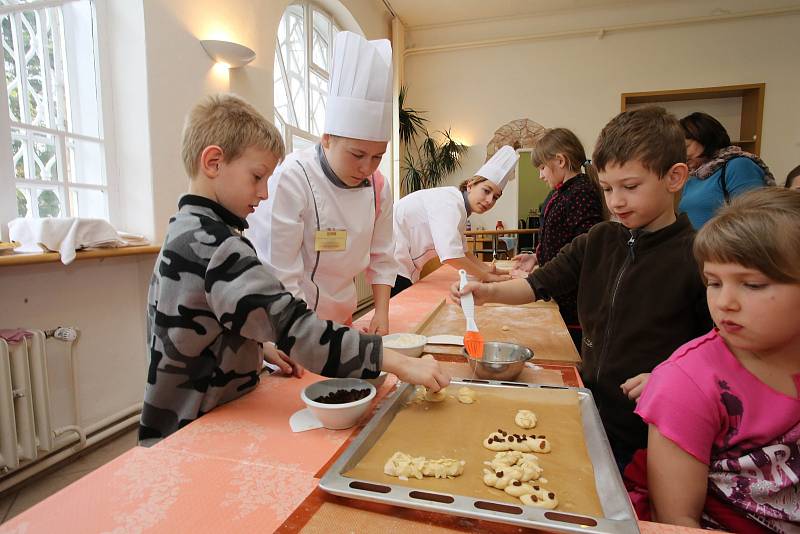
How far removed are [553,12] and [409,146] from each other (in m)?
2.59

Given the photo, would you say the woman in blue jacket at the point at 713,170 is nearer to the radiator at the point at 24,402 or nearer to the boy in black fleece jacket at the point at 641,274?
the boy in black fleece jacket at the point at 641,274

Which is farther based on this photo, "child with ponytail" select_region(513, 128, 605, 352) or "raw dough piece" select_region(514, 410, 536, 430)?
"child with ponytail" select_region(513, 128, 605, 352)

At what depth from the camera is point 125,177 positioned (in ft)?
Answer: 8.47

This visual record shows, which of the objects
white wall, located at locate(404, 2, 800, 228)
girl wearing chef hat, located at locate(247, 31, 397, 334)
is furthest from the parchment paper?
white wall, located at locate(404, 2, 800, 228)

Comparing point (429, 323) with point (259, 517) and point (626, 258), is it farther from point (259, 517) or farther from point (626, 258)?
point (259, 517)

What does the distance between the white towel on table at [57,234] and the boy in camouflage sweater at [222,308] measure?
1.30m

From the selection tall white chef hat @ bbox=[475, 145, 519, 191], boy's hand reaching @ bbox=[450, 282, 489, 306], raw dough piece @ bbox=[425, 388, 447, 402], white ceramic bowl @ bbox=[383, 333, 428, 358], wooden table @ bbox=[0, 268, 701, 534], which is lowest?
wooden table @ bbox=[0, 268, 701, 534]

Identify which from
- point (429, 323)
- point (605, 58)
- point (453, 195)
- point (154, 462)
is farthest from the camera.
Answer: point (605, 58)

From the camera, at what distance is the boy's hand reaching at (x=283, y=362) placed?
3.72 ft

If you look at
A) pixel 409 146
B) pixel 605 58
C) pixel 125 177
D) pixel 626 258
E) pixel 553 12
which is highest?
pixel 553 12


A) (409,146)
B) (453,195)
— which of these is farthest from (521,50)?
(453,195)

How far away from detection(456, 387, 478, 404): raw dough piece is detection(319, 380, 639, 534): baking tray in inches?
9.3

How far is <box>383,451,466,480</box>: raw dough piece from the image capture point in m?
0.68

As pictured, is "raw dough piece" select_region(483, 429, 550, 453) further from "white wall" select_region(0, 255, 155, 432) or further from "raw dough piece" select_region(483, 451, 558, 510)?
"white wall" select_region(0, 255, 155, 432)
